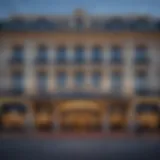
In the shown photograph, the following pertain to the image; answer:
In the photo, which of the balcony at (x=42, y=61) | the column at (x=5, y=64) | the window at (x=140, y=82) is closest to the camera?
the column at (x=5, y=64)

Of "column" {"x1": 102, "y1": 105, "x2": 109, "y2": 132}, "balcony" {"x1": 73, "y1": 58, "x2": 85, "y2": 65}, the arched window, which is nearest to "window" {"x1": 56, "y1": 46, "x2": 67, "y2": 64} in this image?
"balcony" {"x1": 73, "y1": 58, "x2": 85, "y2": 65}

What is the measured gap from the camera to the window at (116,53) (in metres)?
3.49

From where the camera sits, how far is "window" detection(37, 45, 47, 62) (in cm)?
354

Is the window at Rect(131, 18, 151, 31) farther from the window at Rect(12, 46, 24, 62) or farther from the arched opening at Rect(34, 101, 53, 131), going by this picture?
the arched opening at Rect(34, 101, 53, 131)

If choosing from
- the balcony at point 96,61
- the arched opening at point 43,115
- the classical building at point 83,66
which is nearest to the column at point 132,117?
the classical building at point 83,66

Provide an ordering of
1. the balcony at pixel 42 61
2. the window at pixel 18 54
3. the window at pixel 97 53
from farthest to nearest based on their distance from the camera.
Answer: the window at pixel 97 53, the balcony at pixel 42 61, the window at pixel 18 54

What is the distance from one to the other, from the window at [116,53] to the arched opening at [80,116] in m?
0.82

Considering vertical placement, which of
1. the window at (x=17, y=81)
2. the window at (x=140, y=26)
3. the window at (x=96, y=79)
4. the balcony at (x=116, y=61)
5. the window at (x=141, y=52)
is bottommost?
the window at (x=17, y=81)

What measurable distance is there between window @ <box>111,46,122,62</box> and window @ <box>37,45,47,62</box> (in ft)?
2.55

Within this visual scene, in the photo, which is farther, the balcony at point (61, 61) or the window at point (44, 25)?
the balcony at point (61, 61)

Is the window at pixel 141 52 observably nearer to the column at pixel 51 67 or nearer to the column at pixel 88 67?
the column at pixel 88 67

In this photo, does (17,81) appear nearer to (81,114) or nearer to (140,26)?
(81,114)

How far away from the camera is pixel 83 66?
3547 millimetres

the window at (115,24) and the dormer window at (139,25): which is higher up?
the window at (115,24)
